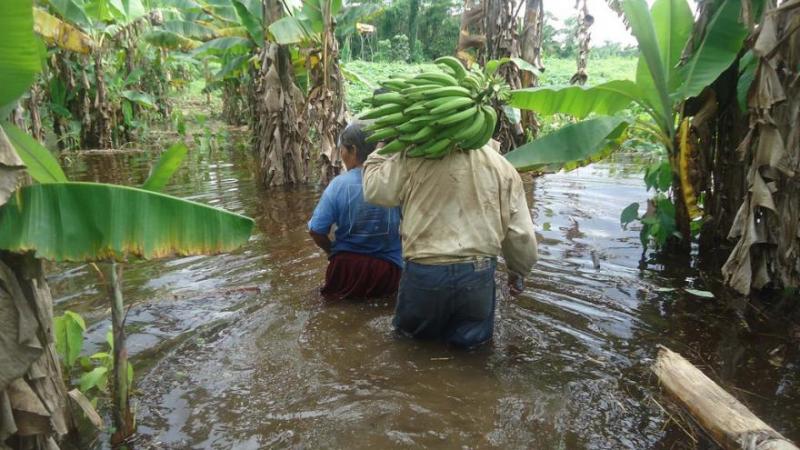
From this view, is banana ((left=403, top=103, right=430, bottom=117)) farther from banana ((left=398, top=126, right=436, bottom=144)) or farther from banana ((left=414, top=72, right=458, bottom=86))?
banana ((left=414, top=72, right=458, bottom=86))

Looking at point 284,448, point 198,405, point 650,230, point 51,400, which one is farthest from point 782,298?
point 51,400

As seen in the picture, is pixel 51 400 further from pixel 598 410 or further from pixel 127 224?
pixel 598 410

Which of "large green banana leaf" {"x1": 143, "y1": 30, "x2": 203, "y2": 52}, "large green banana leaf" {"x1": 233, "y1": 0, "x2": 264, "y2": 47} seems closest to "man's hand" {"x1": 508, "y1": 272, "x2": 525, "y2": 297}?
"large green banana leaf" {"x1": 233, "y1": 0, "x2": 264, "y2": 47}

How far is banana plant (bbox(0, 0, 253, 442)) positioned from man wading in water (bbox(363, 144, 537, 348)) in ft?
Result: 3.96

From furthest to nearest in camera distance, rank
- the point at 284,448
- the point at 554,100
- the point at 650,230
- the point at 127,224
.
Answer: the point at 650,230 < the point at 554,100 < the point at 284,448 < the point at 127,224

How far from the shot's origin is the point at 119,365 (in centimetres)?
296

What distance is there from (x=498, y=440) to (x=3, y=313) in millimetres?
2404

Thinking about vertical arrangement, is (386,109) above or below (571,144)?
above

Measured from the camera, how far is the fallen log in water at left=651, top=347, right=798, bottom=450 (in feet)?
7.50

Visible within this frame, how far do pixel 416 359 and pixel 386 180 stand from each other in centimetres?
129

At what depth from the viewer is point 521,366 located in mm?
3850

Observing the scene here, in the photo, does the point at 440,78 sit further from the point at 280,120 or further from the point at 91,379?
the point at 280,120

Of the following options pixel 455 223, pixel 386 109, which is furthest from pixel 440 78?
pixel 455 223

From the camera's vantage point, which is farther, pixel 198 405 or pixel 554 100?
pixel 554 100
